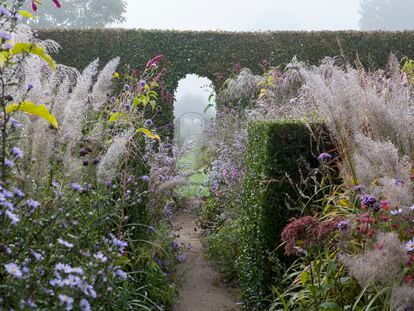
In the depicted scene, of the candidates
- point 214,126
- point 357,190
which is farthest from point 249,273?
point 214,126

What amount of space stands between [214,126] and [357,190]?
234 inches

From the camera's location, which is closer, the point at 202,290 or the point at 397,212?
the point at 397,212

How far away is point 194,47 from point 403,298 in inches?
372

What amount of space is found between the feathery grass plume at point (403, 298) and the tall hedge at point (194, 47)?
9.12m

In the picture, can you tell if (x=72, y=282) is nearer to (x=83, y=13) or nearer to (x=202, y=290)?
(x=202, y=290)

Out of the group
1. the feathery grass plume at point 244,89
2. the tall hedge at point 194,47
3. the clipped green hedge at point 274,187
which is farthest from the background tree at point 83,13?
the clipped green hedge at point 274,187

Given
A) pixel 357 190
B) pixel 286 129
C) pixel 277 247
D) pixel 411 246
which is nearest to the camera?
pixel 411 246

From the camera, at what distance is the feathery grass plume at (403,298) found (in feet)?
7.70

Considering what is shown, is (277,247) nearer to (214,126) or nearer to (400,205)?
(400,205)

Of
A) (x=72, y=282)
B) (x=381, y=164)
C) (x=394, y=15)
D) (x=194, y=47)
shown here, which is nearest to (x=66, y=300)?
(x=72, y=282)

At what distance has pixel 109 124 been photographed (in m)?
4.52

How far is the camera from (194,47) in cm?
1140

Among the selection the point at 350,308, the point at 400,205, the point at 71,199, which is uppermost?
the point at 71,199

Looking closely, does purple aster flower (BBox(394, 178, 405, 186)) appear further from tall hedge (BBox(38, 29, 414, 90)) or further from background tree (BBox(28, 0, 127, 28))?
background tree (BBox(28, 0, 127, 28))
